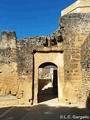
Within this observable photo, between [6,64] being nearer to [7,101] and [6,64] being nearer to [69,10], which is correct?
[7,101]

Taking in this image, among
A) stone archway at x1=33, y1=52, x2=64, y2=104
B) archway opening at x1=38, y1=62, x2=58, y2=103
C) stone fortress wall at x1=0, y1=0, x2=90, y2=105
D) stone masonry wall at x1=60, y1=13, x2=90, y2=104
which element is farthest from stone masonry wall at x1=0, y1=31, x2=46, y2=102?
stone masonry wall at x1=60, y1=13, x2=90, y2=104

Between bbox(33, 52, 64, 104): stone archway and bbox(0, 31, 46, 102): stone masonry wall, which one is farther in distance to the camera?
bbox(33, 52, 64, 104): stone archway

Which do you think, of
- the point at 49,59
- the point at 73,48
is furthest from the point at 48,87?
the point at 73,48

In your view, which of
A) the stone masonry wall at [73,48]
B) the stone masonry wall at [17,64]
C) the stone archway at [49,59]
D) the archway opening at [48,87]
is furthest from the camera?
the archway opening at [48,87]

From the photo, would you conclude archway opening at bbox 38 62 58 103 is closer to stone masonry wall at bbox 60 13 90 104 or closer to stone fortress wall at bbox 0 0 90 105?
stone fortress wall at bbox 0 0 90 105

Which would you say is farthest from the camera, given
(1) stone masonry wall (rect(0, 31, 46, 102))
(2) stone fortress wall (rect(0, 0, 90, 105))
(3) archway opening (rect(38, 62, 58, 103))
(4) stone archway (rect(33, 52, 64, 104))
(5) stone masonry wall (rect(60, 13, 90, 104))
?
(3) archway opening (rect(38, 62, 58, 103))

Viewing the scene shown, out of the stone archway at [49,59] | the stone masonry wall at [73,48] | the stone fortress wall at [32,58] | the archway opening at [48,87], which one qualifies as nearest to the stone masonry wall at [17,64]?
the stone fortress wall at [32,58]

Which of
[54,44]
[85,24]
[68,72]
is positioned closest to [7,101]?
[68,72]

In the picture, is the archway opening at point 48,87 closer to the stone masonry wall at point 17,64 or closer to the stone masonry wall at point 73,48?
the stone masonry wall at point 17,64

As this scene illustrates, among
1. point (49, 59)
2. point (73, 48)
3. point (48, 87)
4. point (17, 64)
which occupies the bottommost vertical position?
point (48, 87)

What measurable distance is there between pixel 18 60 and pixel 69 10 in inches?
446

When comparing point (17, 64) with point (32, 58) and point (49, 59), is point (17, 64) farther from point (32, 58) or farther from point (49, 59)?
point (49, 59)

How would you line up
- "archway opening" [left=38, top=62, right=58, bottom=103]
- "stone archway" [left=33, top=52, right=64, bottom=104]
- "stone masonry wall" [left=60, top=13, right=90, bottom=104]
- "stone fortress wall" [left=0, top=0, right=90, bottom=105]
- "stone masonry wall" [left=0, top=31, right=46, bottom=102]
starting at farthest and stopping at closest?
1. "archway opening" [left=38, top=62, right=58, bottom=103]
2. "stone archway" [left=33, top=52, right=64, bottom=104]
3. "stone masonry wall" [left=0, top=31, right=46, bottom=102]
4. "stone fortress wall" [left=0, top=0, right=90, bottom=105]
5. "stone masonry wall" [left=60, top=13, right=90, bottom=104]

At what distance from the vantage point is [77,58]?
6621mm
